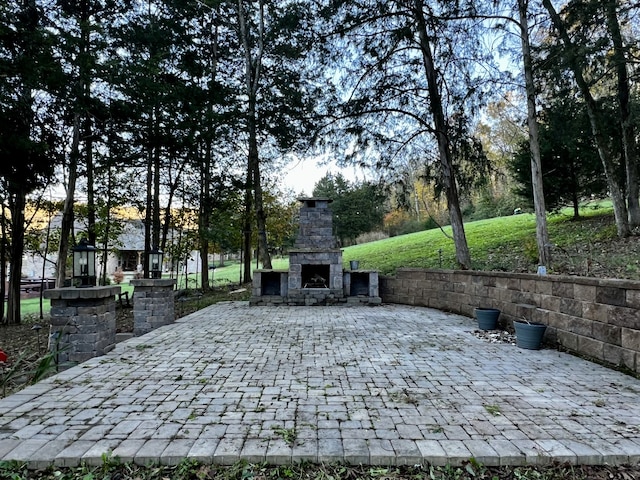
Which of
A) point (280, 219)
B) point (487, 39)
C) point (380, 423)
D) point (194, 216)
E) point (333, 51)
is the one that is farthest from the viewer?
point (280, 219)

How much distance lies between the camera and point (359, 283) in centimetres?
916

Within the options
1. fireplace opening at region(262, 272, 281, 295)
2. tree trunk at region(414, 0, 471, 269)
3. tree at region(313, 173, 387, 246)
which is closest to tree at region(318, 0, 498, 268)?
tree trunk at region(414, 0, 471, 269)

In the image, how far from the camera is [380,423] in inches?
87.6

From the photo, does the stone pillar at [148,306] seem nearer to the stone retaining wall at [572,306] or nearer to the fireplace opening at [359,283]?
the fireplace opening at [359,283]

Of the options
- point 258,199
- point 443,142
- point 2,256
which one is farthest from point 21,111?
point 443,142

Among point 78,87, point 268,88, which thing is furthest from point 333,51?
point 78,87

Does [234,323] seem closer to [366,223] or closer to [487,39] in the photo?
[487,39]

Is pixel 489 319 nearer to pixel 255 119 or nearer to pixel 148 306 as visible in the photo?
pixel 148 306

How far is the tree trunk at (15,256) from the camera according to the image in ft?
28.3

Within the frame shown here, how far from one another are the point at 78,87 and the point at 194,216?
5.64 m

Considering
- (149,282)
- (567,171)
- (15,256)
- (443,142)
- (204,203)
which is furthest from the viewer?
(204,203)

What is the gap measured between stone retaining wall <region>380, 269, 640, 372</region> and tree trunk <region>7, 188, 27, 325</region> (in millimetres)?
10816

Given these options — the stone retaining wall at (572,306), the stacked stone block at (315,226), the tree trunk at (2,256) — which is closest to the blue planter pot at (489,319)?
the stone retaining wall at (572,306)

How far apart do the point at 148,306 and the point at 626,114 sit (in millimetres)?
11320
